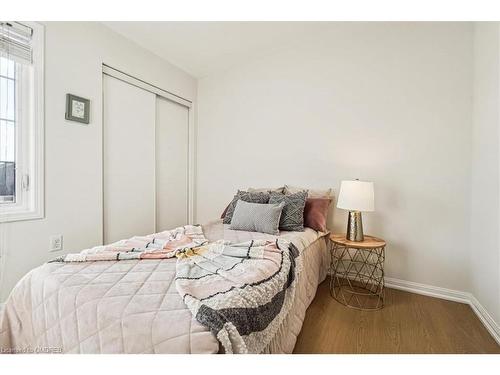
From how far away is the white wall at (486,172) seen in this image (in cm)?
169

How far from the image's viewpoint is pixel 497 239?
1.67 meters

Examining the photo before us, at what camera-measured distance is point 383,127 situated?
7.93 feet

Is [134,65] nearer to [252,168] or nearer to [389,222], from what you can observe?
[252,168]

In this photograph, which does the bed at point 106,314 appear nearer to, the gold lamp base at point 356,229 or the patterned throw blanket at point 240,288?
the patterned throw blanket at point 240,288

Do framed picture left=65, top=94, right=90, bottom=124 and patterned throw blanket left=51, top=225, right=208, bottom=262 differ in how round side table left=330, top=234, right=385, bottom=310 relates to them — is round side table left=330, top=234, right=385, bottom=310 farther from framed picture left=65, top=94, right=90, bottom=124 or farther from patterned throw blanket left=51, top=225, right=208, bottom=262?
framed picture left=65, top=94, right=90, bottom=124

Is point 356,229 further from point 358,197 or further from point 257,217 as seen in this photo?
point 257,217

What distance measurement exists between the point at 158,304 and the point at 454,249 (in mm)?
2491

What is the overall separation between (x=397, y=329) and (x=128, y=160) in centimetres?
277

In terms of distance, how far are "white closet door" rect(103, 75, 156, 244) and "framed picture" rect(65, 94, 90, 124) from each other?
22 cm

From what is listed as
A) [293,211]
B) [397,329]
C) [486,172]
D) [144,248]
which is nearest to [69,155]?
[144,248]

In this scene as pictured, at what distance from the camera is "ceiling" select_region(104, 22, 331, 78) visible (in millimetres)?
2400

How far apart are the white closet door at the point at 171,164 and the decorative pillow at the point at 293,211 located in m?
1.46
